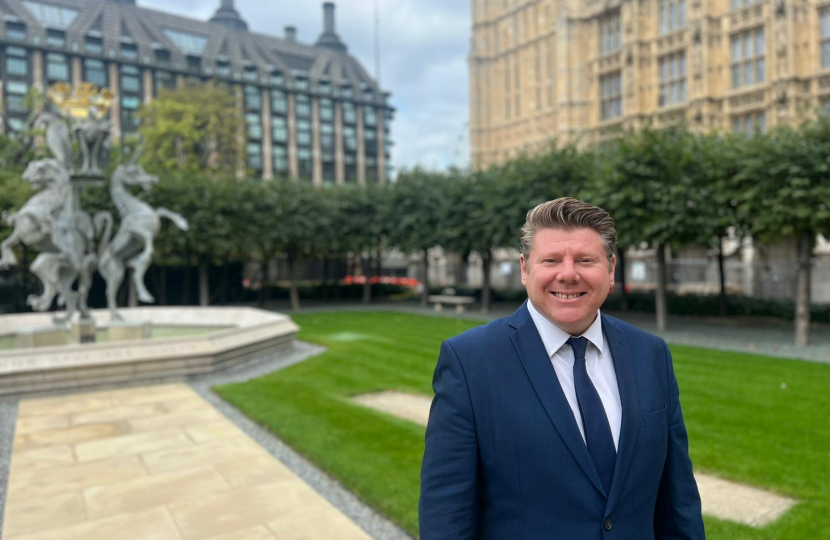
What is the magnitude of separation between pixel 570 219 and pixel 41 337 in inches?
595

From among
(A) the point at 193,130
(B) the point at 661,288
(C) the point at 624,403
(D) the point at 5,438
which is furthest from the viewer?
(A) the point at 193,130

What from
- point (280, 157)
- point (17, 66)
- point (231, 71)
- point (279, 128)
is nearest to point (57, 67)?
point (17, 66)

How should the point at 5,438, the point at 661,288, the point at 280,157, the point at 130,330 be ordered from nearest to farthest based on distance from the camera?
the point at 5,438, the point at 130,330, the point at 661,288, the point at 280,157

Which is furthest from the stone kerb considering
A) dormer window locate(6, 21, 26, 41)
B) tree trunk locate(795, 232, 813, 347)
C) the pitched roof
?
the pitched roof

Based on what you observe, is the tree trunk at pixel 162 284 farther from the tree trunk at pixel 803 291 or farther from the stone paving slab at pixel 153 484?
the tree trunk at pixel 803 291

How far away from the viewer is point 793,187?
15516 mm

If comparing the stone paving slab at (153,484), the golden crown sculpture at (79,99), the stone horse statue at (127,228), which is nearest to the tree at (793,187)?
the stone paving slab at (153,484)

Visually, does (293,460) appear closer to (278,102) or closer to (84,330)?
(84,330)

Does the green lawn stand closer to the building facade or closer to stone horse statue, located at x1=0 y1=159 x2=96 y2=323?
stone horse statue, located at x1=0 y1=159 x2=96 y2=323

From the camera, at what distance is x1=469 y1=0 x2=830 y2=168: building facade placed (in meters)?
30.7

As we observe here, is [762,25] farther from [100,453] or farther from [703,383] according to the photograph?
[100,453]

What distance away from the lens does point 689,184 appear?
61.3 feet

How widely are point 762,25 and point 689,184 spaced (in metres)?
20.0

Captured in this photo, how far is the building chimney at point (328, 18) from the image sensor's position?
325ft
